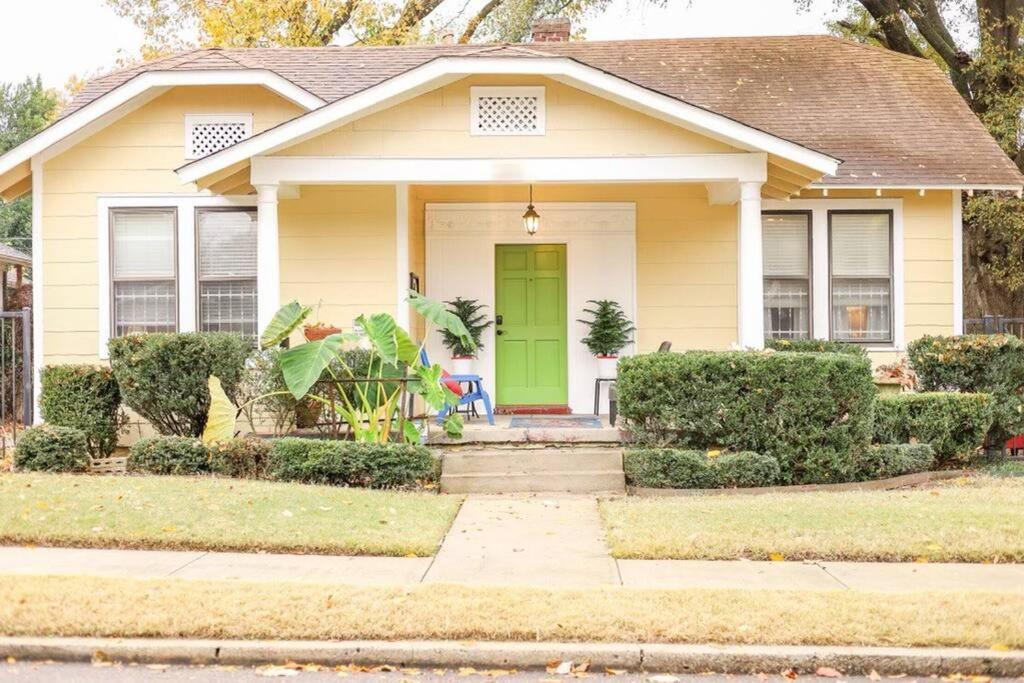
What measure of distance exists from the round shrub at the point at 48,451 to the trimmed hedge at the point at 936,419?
27.7 ft

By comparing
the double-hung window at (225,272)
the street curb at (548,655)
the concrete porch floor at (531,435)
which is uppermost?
the double-hung window at (225,272)

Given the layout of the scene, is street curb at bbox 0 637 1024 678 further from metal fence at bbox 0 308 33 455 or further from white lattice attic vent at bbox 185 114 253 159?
white lattice attic vent at bbox 185 114 253 159

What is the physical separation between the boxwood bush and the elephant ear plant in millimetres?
527

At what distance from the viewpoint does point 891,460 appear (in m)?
10.8

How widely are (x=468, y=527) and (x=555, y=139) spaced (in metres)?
5.17

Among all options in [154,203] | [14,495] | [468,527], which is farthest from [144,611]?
[154,203]

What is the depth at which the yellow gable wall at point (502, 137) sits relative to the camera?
1208cm

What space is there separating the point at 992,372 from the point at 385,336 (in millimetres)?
6709

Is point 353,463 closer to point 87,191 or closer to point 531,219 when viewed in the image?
point 531,219

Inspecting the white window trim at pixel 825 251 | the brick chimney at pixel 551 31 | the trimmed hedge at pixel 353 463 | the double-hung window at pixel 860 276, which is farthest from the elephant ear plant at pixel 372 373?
the brick chimney at pixel 551 31

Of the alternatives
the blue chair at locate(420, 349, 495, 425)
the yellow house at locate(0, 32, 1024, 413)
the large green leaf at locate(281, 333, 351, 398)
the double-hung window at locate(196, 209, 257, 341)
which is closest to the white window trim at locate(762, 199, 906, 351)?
the yellow house at locate(0, 32, 1024, 413)

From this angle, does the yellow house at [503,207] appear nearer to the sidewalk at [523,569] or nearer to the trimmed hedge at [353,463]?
the trimmed hedge at [353,463]

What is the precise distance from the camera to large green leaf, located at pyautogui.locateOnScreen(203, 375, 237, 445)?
1084 centimetres

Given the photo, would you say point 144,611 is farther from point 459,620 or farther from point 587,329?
point 587,329
